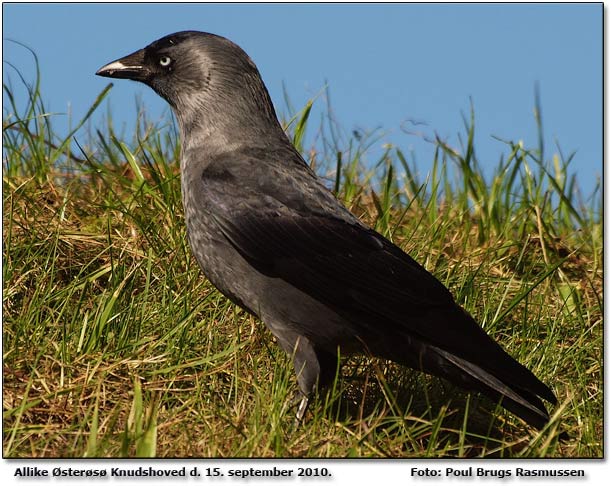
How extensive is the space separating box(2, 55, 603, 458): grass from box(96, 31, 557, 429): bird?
7.3 inches

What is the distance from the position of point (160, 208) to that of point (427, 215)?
5.77 ft

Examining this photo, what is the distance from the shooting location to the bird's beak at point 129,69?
5.98m

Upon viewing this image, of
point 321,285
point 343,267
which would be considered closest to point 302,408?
point 321,285

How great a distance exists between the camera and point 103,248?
6.02 meters

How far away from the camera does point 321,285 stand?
4.95m

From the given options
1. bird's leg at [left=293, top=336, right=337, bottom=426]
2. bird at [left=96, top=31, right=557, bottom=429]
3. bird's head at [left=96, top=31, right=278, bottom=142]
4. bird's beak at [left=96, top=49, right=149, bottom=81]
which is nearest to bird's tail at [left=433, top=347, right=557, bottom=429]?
bird at [left=96, top=31, right=557, bottom=429]

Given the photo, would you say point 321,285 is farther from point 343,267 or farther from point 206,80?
point 206,80

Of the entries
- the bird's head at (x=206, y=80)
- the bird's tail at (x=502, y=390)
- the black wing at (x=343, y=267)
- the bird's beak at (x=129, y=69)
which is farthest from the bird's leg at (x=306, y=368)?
the bird's beak at (x=129, y=69)

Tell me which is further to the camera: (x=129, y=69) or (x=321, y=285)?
(x=129, y=69)

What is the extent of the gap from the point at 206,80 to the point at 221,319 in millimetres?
1281

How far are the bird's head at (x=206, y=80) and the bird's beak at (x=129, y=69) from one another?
0.01 metres

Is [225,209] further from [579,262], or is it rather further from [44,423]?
[579,262]

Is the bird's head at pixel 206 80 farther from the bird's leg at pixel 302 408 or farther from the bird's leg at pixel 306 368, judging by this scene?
the bird's leg at pixel 302 408

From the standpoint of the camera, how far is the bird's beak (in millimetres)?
5977
